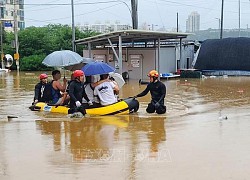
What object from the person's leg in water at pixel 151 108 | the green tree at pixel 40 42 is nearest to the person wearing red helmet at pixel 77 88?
the person's leg in water at pixel 151 108

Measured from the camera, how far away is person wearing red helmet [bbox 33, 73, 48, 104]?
554 inches

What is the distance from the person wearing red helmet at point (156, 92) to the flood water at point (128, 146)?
39 cm

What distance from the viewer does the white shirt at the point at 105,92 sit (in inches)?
497

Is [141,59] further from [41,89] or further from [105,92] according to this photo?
[105,92]

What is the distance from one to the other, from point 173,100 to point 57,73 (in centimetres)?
603

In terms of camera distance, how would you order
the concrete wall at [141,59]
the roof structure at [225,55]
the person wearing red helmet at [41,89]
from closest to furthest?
the person wearing red helmet at [41,89] < the concrete wall at [141,59] < the roof structure at [225,55]

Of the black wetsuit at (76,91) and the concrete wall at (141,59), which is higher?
the concrete wall at (141,59)

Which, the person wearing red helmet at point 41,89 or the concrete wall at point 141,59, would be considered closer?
the person wearing red helmet at point 41,89

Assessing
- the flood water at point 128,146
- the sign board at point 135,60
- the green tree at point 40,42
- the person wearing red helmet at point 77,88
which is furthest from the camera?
the green tree at point 40,42

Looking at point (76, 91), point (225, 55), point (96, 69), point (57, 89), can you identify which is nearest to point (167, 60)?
point (225, 55)

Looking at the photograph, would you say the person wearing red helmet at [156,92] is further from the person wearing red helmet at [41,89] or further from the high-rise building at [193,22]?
the high-rise building at [193,22]

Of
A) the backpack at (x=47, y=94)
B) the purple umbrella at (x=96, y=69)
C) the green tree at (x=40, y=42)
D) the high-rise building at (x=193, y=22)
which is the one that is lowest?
the backpack at (x=47, y=94)

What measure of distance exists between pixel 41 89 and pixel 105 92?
2840 mm

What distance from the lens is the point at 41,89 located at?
1437 cm
